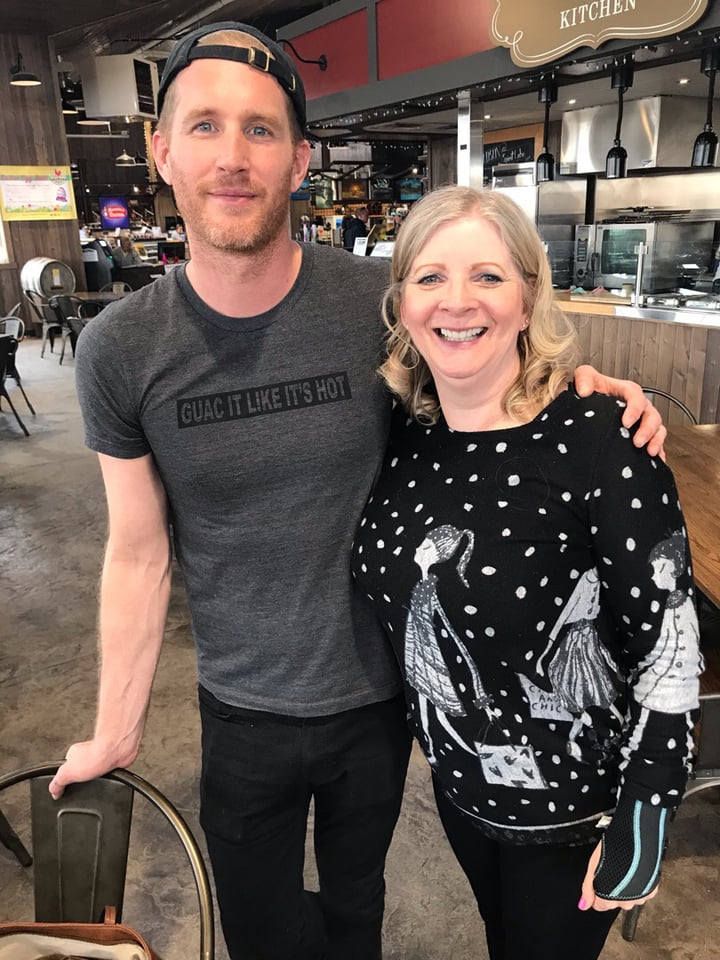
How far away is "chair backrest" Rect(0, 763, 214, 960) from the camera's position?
50.8 inches

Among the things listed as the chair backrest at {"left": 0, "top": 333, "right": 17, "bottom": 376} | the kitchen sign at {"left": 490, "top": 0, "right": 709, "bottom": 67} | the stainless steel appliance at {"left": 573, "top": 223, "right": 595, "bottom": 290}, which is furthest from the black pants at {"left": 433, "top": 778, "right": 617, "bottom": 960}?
the stainless steel appliance at {"left": 573, "top": 223, "right": 595, "bottom": 290}

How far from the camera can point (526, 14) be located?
464 cm

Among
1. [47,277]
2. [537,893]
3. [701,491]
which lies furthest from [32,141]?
[537,893]

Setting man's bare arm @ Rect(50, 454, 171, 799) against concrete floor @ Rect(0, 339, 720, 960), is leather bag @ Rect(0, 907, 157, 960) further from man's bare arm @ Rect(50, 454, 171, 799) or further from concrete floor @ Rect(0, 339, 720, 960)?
concrete floor @ Rect(0, 339, 720, 960)

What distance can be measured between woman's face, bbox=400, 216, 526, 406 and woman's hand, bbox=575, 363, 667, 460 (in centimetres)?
12

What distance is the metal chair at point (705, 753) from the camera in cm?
174

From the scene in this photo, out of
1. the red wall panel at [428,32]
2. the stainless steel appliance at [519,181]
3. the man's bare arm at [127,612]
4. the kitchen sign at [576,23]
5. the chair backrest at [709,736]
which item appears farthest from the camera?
the stainless steel appliance at [519,181]

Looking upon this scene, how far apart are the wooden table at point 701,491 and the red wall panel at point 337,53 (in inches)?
180

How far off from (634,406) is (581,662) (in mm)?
391

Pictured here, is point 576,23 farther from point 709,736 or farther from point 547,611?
point 547,611

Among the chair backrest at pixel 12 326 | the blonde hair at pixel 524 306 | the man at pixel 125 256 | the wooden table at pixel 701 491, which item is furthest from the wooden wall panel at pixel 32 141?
the blonde hair at pixel 524 306

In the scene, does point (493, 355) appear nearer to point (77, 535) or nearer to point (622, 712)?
point (622, 712)

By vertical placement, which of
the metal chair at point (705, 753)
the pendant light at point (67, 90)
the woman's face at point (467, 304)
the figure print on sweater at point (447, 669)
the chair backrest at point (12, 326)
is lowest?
the metal chair at point (705, 753)

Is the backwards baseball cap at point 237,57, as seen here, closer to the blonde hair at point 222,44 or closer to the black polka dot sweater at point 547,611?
the blonde hair at point 222,44
